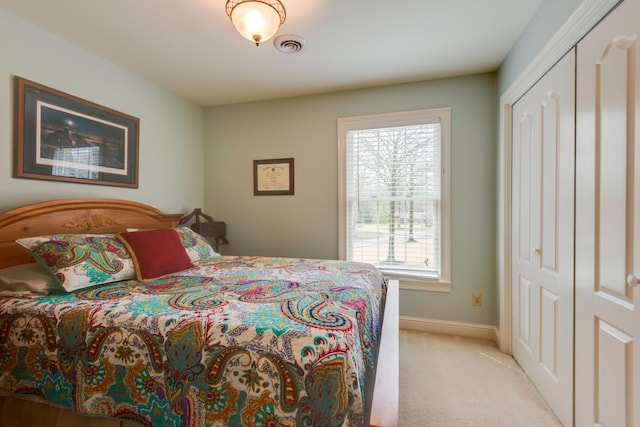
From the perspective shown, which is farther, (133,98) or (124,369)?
(133,98)

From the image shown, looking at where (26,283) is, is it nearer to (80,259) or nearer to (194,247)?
(80,259)

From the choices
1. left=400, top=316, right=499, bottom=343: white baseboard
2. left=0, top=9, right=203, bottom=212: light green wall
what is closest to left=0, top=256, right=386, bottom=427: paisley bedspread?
left=0, top=9, right=203, bottom=212: light green wall

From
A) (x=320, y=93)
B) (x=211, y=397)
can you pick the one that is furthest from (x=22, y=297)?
(x=320, y=93)

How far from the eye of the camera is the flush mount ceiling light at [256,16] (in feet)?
4.94

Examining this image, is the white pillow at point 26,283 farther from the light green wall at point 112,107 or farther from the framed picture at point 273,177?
the framed picture at point 273,177

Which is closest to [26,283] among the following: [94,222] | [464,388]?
[94,222]

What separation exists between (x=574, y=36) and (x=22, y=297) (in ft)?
10.4

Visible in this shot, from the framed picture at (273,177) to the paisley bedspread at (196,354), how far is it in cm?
180

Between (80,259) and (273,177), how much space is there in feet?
6.41

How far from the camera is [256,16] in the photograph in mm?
Answer: 1524

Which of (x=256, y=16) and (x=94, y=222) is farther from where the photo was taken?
(x=94, y=222)

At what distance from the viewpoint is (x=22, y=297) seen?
145cm

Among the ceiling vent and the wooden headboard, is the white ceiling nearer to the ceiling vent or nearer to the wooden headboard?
the ceiling vent

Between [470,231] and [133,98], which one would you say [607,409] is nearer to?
[470,231]
